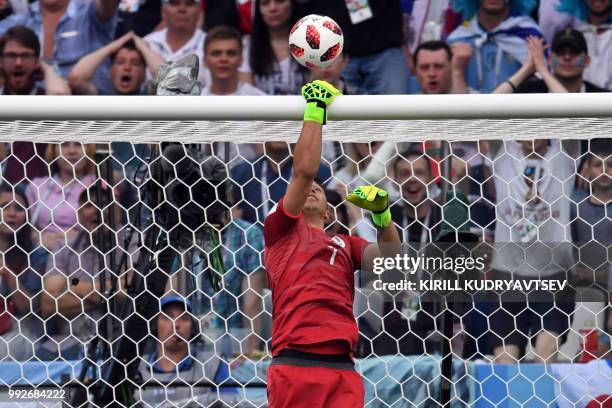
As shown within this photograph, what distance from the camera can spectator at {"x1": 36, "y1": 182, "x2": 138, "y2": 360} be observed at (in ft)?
14.9

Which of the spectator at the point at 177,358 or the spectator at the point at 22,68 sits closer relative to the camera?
the spectator at the point at 177,358

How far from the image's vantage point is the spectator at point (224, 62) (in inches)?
251

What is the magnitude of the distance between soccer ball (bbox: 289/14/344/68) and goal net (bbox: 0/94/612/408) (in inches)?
6.5

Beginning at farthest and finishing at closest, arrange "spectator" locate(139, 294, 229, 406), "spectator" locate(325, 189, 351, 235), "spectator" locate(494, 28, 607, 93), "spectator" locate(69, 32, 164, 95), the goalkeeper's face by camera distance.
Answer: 1. "spectator" locate(69, 32, 164, 95)
2. "spectator" locate(494, 28, 607, 93)
3. "spectator" locate(325, 189, 351, 235)
4. "spectator" locate(139, 294, 229, 406)
5. the goalkeeper's face

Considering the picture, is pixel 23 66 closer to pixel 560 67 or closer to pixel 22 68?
pixel 22 68

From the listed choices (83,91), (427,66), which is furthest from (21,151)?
→ (427,66)

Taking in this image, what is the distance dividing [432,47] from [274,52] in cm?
94

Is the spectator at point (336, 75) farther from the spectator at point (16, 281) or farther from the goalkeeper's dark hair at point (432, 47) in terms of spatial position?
the spectator at point (16, 281)

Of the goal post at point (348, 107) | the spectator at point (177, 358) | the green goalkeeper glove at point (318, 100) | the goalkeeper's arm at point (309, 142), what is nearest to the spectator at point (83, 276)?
the spectator at point (177, 358)

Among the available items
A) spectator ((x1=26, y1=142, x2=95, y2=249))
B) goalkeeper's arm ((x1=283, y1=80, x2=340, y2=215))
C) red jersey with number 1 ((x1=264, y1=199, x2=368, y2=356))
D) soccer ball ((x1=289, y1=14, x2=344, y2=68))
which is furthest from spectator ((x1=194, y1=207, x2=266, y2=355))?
soccer ball ((x1=289, y1=14, x2=344, y2=68))

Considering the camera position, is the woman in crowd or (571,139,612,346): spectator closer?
(571,139,612,346): spectator

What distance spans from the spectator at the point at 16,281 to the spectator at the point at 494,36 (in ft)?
9.03

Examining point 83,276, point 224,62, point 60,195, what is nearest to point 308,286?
point 83,276

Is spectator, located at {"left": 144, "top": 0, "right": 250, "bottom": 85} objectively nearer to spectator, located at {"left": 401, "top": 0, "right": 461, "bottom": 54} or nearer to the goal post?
spectator, located at {"left": 401, "top": 0, "right": 461, "bottom": 54}
